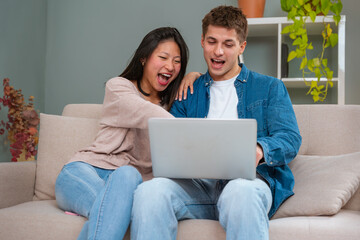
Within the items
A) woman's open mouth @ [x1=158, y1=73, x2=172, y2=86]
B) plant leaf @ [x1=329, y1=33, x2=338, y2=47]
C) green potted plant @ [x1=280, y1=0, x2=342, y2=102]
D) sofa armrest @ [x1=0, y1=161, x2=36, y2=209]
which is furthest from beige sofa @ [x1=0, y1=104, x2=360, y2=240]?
plant leaf @ [x1=329, y1=33, x2=338, y2=47]

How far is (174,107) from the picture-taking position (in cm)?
179

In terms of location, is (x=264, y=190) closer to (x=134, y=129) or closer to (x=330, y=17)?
(x=134, y=129)

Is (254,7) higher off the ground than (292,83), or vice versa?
(254,7)

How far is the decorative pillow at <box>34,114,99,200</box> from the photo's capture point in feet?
5.96

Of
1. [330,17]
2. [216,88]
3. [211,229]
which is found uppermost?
[330,17]

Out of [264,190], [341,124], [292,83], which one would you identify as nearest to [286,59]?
[292,83]

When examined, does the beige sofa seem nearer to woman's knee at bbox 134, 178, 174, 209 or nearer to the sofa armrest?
the sofa armrest

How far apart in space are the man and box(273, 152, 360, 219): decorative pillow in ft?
0.16

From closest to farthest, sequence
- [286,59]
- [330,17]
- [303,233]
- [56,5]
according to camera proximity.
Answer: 1. [303,233]
2. [330,17]
3. [286,59]
4. [56,5]

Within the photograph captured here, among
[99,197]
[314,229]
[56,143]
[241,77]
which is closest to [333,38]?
[241,77]

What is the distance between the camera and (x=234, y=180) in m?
1.23

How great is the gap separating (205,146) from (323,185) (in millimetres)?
580

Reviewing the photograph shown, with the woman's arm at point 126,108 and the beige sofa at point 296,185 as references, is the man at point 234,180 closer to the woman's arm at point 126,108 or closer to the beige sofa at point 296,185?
the beige sofa at point 296,185

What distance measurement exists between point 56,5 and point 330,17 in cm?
209
